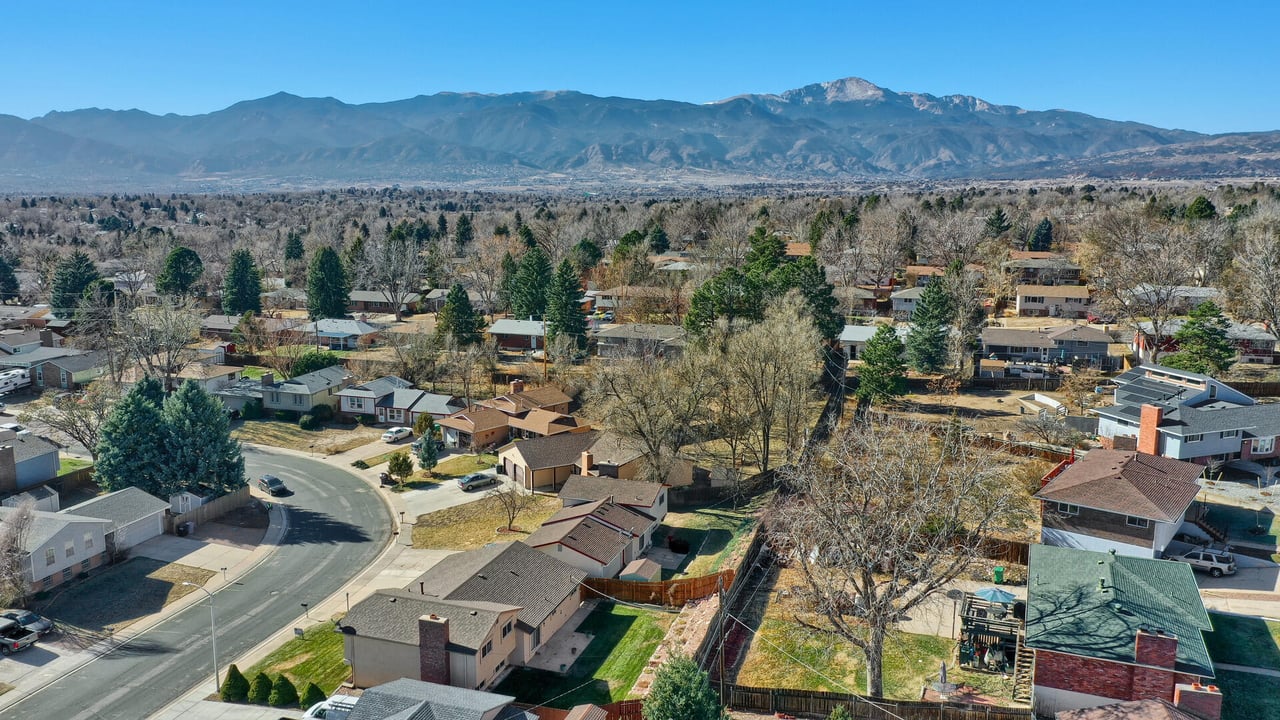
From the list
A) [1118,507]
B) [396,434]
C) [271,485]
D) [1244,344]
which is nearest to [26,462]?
[271,485]

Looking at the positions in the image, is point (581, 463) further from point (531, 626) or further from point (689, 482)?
point (531, 626)

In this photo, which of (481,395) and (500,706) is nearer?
(500,706)

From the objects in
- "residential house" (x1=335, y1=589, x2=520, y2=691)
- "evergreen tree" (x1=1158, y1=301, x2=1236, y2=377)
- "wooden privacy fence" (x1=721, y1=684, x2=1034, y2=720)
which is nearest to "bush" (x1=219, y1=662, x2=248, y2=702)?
"residential house" (x1=335, y1=589, x2=520, y2=691)

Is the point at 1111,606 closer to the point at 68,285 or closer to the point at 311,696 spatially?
the point at 311,696

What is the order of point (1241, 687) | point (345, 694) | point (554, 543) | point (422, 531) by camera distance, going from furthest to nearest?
point (422, 531), point (554, 543), point (345, 694), point (1241, 687)

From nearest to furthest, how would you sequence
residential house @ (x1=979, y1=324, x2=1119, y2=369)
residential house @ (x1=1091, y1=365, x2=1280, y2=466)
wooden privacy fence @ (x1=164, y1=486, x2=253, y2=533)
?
wooden privacy fence @ (x1=164, y1=486, x2=253, y2=533), residential house @ (x1=1091, y1=365, x2=1280, y2=466), residential house @ (x1=979, y1=324, x2=1119, y2=369)

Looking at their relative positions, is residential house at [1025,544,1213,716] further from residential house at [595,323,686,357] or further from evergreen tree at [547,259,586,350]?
evergreen tree at [547,259,586,350]

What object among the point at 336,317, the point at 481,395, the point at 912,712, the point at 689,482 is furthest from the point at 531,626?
the point at 336,317

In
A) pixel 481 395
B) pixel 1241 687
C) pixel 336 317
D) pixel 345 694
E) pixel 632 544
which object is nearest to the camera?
pixel 1241 687
